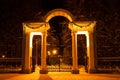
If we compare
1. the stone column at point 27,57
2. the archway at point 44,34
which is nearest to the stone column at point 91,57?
the archway at point 44,34

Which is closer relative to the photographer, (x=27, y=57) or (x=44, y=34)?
(x=27, y=57)

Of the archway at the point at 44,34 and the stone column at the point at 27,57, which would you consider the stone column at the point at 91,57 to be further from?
the stone column at the point at 27,57

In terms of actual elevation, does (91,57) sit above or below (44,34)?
below

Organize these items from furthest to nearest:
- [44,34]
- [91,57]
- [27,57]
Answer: [44,34]
[27,57]
[91,57]

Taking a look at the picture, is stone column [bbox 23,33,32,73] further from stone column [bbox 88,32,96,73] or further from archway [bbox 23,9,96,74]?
stone column [bbox 88,32,96,73]

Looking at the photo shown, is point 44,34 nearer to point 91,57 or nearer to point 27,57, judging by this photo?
point 27,57

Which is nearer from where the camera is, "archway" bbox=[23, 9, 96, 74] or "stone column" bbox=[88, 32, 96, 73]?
"stone column" bbox=[88, 32, 96, 73]

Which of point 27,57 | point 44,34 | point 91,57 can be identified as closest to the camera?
point 91,57

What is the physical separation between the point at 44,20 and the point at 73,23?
8.05 ft

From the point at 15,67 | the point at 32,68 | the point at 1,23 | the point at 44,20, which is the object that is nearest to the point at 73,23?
the point at 44,20

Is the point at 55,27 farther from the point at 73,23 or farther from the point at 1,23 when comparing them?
the point at 73,23

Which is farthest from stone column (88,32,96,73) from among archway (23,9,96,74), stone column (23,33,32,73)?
stone column (23,33,32,73)

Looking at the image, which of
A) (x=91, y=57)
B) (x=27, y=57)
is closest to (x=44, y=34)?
(x=27, y=57)

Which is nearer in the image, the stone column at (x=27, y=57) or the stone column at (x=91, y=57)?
the stone column at (x=91, y=57)
